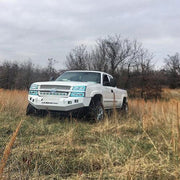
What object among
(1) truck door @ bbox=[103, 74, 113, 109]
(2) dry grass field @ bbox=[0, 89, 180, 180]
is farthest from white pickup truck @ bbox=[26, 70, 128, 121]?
(2) dry grass field @ bbox=[0, 89, 180, 180]

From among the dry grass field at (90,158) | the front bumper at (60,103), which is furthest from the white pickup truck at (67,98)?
the dry grass field at (90,158)

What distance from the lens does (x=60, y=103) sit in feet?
15.8

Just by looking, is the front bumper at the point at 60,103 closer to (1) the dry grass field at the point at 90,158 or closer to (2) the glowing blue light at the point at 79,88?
(2) the glowing blue light at the point at 79,88

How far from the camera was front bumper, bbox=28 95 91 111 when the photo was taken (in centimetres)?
479

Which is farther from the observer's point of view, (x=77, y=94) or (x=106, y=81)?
(x=106, y=81)

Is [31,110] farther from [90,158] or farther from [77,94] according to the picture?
[90,158]

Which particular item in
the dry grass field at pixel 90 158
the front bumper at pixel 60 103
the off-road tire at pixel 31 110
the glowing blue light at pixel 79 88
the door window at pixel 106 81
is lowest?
the dry grass field at pixel 90 158

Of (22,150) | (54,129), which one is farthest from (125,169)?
(54,129)

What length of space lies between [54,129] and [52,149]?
4.64 feet

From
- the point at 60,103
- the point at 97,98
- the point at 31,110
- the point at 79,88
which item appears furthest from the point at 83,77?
the point at 31,110

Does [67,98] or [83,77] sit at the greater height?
[83,77]

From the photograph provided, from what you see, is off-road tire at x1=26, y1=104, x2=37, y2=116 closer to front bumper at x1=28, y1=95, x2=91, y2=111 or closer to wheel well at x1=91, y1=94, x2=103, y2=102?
A: front bumper at x1=28, y1=95, x2=91, y2=111

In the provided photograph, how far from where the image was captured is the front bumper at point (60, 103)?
4785 mm

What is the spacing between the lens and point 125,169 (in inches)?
79.6
